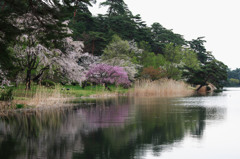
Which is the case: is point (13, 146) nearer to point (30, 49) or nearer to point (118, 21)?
point (30, 49)

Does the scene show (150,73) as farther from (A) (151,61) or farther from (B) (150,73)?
(A) (151,61)

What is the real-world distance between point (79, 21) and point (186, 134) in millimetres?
56986

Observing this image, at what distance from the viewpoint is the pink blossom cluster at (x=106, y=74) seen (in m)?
46.6

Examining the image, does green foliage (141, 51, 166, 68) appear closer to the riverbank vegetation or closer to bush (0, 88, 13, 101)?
the riverbank vegetation

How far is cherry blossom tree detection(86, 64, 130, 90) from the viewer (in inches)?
1835

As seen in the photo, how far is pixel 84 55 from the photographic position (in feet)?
156

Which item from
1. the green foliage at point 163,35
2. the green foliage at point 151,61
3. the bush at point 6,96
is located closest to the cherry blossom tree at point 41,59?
the bush at point 6,96

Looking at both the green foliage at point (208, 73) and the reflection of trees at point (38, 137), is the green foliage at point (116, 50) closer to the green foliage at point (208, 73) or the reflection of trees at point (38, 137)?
the green foliage at point (208, 73)

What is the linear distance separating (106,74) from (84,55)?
4.35 m

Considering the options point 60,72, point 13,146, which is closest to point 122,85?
point 60,72

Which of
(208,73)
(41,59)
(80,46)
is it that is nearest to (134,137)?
(41,59)

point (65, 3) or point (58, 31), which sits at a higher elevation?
point (65, 3)

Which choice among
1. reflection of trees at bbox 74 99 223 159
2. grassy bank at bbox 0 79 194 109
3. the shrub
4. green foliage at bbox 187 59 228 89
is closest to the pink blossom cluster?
grassy bank at bbox 0 79 194 109

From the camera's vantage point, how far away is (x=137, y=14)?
74.3 meters
